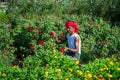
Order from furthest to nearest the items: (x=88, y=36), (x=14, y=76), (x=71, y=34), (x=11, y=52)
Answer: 1. (x=88, y=36)
2. (x=11, y=52)
3. (x=71, y=34)
4. (x=14, y=76)

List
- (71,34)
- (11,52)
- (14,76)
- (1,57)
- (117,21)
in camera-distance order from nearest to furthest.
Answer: (14,76)
(71,34)
(1,57)
(11,52)
(117,21)

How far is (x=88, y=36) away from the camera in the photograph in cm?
955

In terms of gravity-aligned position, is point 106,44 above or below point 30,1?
below

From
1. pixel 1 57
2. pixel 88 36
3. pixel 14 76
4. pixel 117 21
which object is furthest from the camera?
pixel 117 21

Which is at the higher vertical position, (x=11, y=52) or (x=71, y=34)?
(x=71, y=34)

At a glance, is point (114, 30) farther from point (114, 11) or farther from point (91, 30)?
point (114, 11)

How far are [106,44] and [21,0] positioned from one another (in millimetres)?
4153

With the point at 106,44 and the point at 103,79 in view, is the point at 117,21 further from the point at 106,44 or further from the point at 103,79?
the point at 103,79

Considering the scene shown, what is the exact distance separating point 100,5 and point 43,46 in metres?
4.64

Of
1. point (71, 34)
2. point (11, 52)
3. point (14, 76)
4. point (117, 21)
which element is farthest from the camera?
point (117, 21)

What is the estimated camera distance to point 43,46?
842 cm

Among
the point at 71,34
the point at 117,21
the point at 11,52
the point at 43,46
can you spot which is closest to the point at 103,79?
the point at 71,34

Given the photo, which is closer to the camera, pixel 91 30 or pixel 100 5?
pixel 91 30

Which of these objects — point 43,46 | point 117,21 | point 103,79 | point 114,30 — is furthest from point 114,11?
point 103,79
